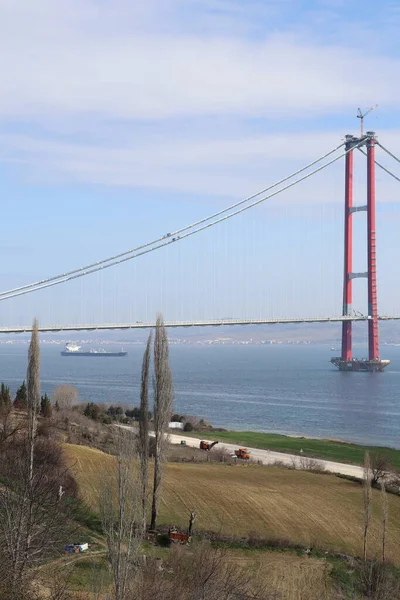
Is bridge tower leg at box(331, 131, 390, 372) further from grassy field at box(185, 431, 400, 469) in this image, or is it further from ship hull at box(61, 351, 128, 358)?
ship hull at box(61, 351, 128, 358)

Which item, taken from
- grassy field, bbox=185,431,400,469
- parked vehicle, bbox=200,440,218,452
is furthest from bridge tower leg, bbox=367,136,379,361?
parked vehicle, bbox=200,440,218,452

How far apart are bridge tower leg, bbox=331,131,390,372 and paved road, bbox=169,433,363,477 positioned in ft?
124

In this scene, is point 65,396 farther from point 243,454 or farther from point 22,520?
point 22,520

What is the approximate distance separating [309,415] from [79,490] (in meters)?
23.3

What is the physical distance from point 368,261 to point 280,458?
Answer: 41.1 metres

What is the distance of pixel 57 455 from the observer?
16500 millimetres

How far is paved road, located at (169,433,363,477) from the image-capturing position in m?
22.0

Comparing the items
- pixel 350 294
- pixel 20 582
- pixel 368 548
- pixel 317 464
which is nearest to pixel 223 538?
pixel 368 548

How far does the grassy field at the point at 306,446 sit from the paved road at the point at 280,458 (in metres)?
0.62

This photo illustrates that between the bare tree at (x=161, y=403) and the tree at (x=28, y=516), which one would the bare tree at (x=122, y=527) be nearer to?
the tree at (x=28, y=516)

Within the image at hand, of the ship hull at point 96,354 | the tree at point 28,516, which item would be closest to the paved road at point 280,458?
the tree at point 28,516

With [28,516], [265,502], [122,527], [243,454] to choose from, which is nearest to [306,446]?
[243,454]

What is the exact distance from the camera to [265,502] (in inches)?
667

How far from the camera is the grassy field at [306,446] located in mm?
24656
